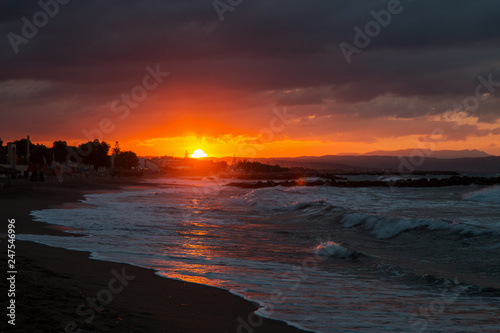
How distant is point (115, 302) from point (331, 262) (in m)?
6.64

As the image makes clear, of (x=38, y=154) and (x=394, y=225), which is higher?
(x=38, y=154)

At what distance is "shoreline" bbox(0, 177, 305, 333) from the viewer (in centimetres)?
494

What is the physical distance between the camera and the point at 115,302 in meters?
6.09

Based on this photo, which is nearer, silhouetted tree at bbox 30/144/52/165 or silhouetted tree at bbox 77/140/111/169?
silhouetted tree at bbox 30/144/52/165

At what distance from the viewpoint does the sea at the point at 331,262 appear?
676 centimetres

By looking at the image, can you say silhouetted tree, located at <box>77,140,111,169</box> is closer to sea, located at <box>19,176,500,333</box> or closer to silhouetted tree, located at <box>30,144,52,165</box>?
silhouetted tree, located at <box>30,144,52,165</box>

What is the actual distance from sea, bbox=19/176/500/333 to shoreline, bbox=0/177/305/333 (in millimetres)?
346

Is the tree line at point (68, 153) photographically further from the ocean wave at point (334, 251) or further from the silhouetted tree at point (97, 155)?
the ocean wave at point (334, 251)

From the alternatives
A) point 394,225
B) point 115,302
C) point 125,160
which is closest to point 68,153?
point 125,160

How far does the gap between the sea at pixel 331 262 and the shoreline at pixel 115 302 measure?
35 centimetres

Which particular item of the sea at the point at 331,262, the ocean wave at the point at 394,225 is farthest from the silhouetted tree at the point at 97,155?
the ocean wave at the point at 394,225

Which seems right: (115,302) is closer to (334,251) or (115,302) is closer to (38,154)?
(334,251)

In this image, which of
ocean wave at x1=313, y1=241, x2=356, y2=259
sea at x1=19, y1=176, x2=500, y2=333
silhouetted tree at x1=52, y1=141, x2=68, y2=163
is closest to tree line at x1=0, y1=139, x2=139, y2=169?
silhouetted tree at x1=52, y1=141, x2=68, y2=163

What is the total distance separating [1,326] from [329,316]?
4.33 m
